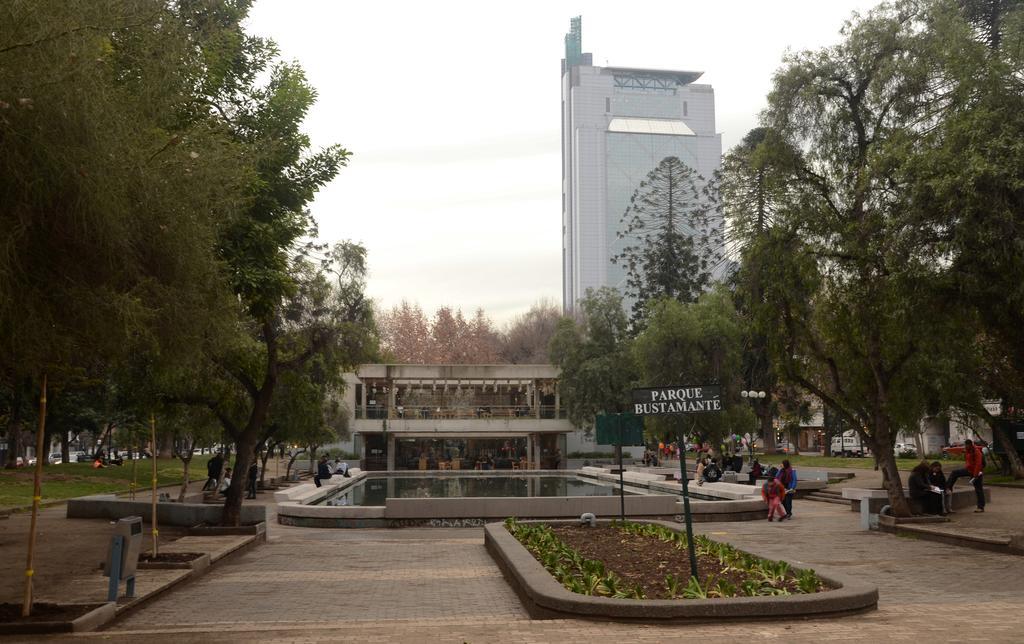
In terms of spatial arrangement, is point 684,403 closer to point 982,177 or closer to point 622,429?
point 982,177

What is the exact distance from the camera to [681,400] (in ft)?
34.6

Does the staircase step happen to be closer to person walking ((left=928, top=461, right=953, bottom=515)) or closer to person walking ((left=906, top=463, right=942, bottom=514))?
person walking ((left=928, top=461, right=953, bottom=515))

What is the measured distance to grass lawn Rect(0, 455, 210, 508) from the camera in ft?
108

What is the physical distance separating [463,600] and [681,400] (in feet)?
11.4

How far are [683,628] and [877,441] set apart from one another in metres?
13.8

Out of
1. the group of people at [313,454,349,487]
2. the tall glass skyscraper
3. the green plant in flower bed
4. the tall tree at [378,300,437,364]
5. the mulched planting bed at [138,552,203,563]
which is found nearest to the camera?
the green plant in flower bed

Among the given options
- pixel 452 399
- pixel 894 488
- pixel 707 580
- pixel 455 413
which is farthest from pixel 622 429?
pixel 452 399

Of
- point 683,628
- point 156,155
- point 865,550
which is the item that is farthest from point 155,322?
point 865,550

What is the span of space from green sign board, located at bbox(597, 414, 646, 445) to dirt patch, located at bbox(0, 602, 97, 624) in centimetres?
1033

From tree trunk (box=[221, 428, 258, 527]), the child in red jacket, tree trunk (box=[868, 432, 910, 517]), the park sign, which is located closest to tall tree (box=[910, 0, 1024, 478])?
tree trunk (box=[868, 432, 910, 517])

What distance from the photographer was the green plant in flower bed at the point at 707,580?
962cm

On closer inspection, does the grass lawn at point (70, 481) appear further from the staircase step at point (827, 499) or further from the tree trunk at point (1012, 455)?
the tree trunk at point (1012, 455)

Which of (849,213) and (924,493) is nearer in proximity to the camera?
(849,213)

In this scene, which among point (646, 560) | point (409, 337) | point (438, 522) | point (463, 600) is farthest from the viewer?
point (409, 337)
